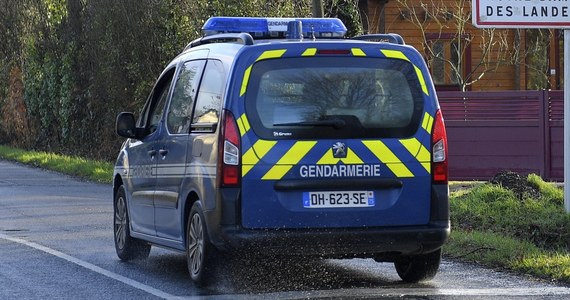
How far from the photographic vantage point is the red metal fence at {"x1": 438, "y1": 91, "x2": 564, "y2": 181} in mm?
21047

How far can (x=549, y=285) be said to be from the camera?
30.5ft

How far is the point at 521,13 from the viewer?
12883 mm

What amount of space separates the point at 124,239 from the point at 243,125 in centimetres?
285

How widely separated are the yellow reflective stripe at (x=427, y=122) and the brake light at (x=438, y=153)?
38mm

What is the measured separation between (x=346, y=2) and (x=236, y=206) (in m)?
18.2

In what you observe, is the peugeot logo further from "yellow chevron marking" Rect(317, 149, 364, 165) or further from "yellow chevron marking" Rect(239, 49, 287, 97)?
"yellow chevron marking" Rect(239, 49, 287, 97)

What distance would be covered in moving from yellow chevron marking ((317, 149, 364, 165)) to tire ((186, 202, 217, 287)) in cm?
94

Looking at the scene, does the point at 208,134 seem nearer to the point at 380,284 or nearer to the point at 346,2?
the point at 380,284

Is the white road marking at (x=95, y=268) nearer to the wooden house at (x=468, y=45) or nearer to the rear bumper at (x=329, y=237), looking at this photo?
the rear bumper at (x=329, y=237)

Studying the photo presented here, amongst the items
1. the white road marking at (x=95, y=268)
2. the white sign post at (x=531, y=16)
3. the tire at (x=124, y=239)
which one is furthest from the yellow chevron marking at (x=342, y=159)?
the white sign post at (x=531, y=16)

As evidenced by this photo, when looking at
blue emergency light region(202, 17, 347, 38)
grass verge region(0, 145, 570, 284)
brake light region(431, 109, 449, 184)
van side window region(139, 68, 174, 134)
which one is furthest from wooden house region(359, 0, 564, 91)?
brake light region(431, 109, 449, 184)


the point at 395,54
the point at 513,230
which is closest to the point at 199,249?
the point at 395,54

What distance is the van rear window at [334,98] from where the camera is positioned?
28.5 feet

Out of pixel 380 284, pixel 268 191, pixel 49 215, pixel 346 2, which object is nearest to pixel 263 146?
pixel 268 191
